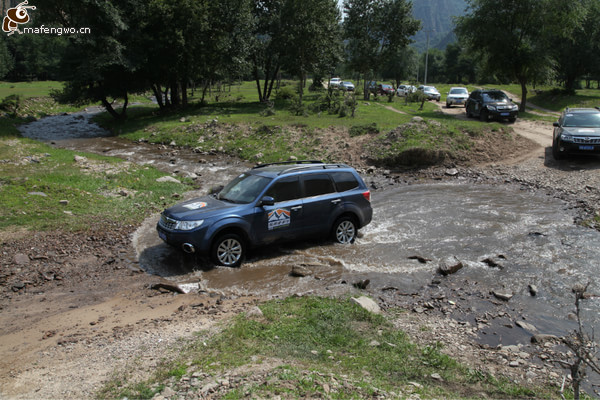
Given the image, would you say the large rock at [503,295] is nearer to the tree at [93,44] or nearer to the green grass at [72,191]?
the green grass at [72,191]

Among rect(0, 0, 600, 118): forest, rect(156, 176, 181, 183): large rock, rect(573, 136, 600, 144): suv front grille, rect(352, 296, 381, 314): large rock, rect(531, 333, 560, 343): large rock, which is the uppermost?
rect(0, 0, 600, 118): forest

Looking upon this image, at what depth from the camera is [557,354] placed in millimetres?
6004

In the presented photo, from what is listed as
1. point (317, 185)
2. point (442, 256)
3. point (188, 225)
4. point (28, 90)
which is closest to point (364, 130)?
point (317, 185)

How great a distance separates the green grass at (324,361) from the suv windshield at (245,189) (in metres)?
3.37

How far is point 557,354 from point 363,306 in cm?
269

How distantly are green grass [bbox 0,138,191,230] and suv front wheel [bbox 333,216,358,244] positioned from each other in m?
5.29

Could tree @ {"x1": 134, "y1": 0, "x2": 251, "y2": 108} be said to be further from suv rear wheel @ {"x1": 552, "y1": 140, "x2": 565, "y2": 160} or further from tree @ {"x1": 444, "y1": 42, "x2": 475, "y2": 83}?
tree @ {"x1": 444, "y1": 42, "x2": 475, "y2": 83}

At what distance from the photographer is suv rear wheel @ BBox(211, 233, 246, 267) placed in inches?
345

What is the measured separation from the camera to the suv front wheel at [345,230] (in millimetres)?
10359

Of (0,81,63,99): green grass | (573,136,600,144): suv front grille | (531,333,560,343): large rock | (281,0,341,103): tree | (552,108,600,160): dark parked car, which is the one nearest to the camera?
(531,333,560,343): large rock

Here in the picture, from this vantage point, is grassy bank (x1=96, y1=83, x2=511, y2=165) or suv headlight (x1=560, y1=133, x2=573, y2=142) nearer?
suv headlight (x1=560, y1=133, x2=573, y2=142)

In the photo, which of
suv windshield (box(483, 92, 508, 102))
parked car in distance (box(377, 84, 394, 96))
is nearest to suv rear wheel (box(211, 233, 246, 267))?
suv windshield (box(483, 92, 508, 102))

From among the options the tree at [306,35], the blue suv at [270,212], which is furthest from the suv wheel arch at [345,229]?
the tree at [306,35]

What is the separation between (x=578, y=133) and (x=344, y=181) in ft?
40.8
